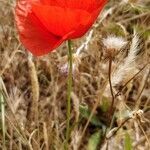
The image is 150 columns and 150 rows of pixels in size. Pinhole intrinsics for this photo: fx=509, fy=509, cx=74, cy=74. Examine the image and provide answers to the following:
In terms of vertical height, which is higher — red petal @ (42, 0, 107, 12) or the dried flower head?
red petal @ (42, 0, 107, 12)

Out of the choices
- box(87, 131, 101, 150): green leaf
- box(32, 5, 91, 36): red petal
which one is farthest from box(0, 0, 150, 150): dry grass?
box(32, 5, 91, 36): red petal

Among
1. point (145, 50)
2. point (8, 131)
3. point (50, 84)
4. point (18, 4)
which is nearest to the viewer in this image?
point (18, 4)

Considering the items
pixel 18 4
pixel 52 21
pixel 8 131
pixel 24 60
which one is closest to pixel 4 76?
pixel 24 60

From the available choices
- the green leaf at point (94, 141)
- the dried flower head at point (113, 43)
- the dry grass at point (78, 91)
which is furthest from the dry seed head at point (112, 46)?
the green leaf at point (94, 141)

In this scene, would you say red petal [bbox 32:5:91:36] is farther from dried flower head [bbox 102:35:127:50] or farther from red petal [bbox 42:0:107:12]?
dried flower head [bbox 102:35:127:50]

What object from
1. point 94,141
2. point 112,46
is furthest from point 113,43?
point 94,141

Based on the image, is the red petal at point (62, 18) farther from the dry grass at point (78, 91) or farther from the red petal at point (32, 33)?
the dry grass at point (78, 91)

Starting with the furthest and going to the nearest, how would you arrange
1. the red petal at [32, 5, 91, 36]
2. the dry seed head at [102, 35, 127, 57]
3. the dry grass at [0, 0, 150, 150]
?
the dry grass at [0, 0, 150, 150] < the dry seed head at [102, 35, 127, 57] < the red petal at [32, 5, 91, 36]

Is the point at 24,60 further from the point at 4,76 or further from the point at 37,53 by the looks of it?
the point at 37,53
